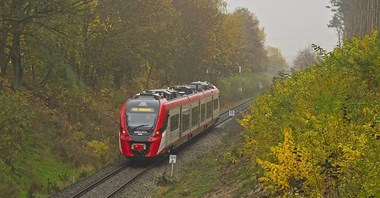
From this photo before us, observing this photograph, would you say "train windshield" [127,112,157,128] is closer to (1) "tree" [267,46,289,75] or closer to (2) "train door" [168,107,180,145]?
(2) "train door" [168,107,180,145]

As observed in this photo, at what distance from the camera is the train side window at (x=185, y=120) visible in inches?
925

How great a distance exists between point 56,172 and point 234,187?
26.6 feet

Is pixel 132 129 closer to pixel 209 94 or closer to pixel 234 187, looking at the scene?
pixel 234 187

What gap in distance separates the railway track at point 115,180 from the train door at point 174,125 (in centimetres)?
119

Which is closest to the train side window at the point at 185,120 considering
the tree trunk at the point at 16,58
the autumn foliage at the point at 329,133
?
the tree trunk at the point at 16,58

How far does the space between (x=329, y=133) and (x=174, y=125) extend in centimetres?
1421

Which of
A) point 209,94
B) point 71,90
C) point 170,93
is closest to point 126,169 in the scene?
point 170,93

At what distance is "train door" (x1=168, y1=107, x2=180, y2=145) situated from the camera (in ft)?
69.8

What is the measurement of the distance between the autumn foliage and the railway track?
223 inches

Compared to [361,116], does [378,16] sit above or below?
above

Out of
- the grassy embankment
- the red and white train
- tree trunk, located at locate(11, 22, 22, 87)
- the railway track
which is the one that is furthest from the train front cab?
tree trunk, located at locate(11, 22, 22, 87)

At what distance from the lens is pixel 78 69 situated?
102 ft

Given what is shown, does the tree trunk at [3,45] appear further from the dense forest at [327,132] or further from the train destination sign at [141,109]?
the dense forest at [327,132]

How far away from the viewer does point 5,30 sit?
725 inches
